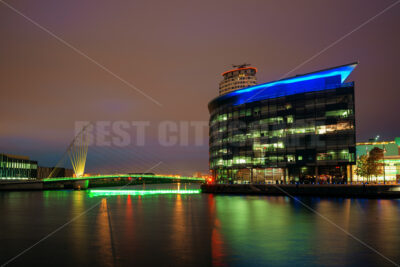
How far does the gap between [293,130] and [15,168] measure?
9658 centimetres

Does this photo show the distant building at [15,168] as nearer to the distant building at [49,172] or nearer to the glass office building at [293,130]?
the distant building at [49,172]

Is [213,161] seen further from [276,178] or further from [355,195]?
[355,195]

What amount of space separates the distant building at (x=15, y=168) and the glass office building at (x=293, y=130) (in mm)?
70350

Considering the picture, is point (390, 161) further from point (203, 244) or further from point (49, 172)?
point (49, 172)

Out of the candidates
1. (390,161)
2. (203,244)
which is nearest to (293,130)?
(390,161)

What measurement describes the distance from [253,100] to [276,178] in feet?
69.8

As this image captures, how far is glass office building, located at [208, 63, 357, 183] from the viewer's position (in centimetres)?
8175

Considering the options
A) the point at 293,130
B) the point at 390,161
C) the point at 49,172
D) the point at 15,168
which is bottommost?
the point at 49,172

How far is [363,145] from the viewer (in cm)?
12569

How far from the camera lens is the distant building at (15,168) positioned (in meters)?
120

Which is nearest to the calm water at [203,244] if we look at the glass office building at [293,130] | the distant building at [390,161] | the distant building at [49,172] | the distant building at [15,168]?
the glass office building at [293,130]

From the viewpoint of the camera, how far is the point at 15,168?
A: 13000cm

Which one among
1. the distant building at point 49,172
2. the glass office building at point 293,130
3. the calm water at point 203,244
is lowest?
the calm water at point 203,244

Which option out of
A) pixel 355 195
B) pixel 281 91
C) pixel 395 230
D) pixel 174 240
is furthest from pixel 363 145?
pixel 174 240
